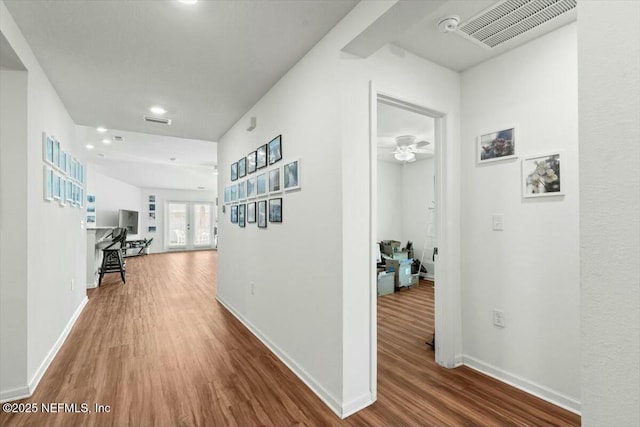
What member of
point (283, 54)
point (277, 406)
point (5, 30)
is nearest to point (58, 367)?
point (277, 406)

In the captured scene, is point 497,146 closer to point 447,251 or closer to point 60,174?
point 447,251

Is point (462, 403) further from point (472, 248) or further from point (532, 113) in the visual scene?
point (532, 113)

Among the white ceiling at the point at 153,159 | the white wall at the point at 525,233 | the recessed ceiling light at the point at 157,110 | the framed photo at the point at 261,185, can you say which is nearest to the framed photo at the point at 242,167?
the framed photo at the point at 261,185

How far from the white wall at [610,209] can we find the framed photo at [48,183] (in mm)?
3346

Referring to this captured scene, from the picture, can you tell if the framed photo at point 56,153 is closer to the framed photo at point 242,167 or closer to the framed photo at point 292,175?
the framed photo at point 242,167

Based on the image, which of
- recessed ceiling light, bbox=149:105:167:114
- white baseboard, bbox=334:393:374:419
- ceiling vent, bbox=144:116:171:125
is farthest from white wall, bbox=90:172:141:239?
white baseboard, bbox=334:393:374:419

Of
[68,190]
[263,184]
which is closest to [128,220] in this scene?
[68,190]

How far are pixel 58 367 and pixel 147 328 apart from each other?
93cm

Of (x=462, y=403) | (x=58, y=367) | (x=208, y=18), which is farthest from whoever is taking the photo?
(x=58, y=367)

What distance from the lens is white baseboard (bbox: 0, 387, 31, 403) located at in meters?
2.02

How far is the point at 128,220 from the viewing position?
8.91 metres

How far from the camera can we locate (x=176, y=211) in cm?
1157

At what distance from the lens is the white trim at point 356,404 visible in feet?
6.07

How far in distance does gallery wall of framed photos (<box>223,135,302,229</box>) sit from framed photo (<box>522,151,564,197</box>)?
5.54ft
